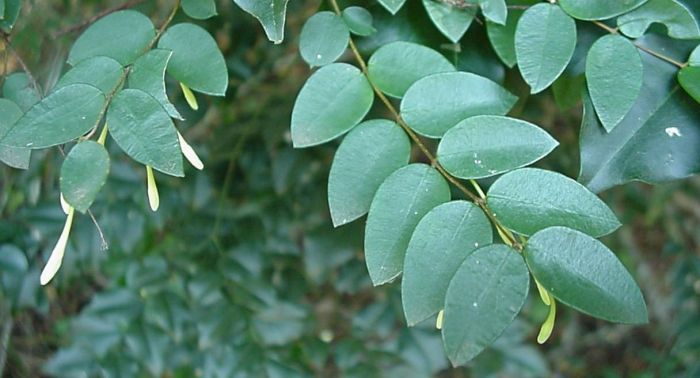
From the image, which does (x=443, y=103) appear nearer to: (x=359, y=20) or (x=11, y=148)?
(x=359, y=20)

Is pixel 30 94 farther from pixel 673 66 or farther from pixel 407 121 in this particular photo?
pixel 673 66

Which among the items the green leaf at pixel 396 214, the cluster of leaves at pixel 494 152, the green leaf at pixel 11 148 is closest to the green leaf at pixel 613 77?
the cluster of leaves at pixel 494 152

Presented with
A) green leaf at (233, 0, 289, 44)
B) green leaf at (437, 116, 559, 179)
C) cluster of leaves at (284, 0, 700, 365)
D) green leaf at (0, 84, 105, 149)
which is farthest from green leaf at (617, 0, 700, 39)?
green leaf at (0, 84, 105, 149)

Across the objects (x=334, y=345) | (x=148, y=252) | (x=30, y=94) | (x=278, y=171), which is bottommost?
(x=334, y=345)

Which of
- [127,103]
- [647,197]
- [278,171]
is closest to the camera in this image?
[127,103]

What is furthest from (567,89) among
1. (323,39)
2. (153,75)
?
(153,75)

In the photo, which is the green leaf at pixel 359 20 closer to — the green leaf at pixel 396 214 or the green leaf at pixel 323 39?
the green leaf at pixel 323 39

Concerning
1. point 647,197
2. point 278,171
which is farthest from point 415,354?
point 647,197
